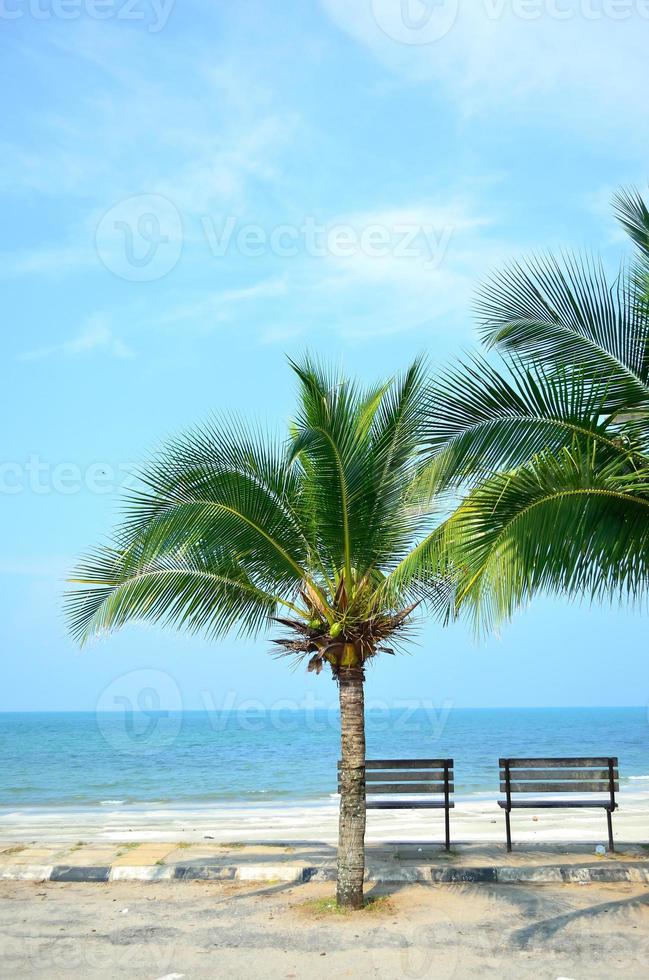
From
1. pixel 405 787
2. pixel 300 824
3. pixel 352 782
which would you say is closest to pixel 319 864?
pixel 405 787

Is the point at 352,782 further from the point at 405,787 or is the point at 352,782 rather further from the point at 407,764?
the point at 407,764

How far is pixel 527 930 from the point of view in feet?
26.3

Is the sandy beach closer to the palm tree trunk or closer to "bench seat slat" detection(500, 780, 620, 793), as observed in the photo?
"bench seat slat" detection(500, 780, 620, 793)

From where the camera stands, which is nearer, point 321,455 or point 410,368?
point 321,455

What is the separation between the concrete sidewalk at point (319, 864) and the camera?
993cm

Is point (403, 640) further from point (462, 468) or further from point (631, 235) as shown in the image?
point (631, 235)

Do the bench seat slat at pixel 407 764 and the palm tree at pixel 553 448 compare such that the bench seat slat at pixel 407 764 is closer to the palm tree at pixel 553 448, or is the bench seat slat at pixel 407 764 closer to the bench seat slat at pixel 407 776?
the bench seat slat at pixel 407 776

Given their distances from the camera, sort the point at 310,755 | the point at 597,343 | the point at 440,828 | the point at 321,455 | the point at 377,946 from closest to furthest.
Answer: the point at 377,946 → the point at 597,343 → the point at 321,455 → the point at 440,828 → the point at 310,755

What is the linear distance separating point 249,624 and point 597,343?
4.73 metres

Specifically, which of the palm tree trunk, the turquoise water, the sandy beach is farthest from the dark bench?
the turquoise water

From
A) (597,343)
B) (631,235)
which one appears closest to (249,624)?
(597,343)

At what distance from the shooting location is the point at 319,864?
1066 centimetres

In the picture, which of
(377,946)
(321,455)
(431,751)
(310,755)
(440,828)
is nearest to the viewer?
(377,946)

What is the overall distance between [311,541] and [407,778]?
3730 millimetres
